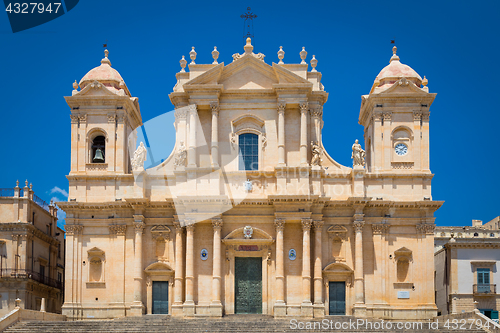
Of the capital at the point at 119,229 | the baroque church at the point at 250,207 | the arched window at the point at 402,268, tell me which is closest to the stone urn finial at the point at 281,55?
the baroque church at the point at 250,207

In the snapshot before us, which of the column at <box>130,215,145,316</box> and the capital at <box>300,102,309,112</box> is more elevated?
the capital at <box>300,102,309,112</box>

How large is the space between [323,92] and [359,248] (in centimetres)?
909

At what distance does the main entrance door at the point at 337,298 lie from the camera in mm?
39000

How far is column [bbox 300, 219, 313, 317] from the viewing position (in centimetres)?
3766

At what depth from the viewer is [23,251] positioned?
44719 millimetres

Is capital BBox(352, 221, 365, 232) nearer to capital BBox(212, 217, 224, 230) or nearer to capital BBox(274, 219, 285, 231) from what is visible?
capital BBox(274, 219, 285, 231)

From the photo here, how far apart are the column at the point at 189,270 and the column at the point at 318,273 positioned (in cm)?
663

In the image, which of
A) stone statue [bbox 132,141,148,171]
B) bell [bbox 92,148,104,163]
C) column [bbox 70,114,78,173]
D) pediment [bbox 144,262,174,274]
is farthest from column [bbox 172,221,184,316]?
column [bbox 70,114,78,173]

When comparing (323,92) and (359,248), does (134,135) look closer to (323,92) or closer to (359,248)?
(323,92)

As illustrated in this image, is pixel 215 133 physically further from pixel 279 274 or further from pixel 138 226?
pixel 279 274

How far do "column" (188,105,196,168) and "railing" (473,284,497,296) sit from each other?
19695 mm

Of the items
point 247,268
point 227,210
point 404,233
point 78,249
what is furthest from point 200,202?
point 404,233

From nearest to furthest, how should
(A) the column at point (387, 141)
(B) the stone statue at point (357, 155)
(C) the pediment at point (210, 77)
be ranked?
(B) the stone statue at point (357, 155) < (C) the pediment at point (210, 77) < (A) the column at point (387, 141)

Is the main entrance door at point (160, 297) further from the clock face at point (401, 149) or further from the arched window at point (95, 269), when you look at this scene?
the clock face at point (401, 149)
